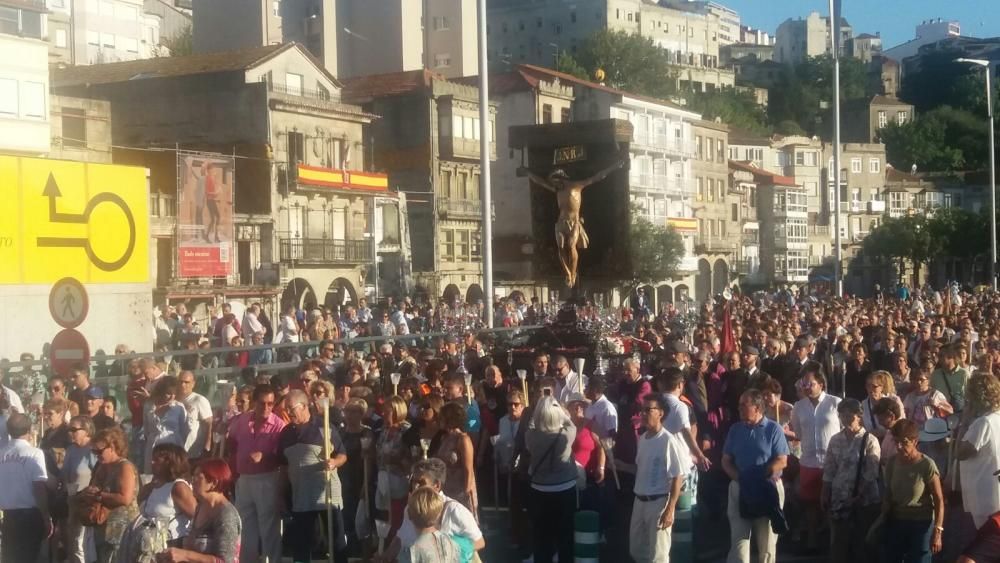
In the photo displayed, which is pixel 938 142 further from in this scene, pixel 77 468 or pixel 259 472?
pixel 77 468

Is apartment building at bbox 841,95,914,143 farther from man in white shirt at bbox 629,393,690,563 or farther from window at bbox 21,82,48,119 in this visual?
man in white shirt at bbox 629,393,690,563

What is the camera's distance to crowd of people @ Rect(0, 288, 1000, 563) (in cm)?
902

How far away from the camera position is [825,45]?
156125 millimetres

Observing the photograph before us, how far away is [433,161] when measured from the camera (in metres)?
58.1

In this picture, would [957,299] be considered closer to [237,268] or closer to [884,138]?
[237,268]

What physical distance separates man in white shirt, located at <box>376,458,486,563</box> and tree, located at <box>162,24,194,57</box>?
71.8 metres

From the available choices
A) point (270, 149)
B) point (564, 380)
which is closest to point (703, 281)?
point (270, 149)

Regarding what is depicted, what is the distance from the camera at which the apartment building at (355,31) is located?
7112 cm

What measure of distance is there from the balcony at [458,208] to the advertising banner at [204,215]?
13198 millimetres

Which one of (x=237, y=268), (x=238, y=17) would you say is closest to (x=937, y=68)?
(x=238, y=17)

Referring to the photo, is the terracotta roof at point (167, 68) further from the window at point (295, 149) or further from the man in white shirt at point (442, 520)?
the man in white shirt at point (442, 520)

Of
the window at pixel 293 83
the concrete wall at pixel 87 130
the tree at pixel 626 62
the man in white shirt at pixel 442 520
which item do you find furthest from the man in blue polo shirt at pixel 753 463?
the tree at pixel 626 62

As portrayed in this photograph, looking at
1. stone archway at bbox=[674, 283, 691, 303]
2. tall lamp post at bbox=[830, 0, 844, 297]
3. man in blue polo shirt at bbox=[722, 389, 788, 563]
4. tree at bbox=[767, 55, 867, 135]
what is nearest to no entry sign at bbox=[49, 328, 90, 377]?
man in blue polo shirt at bbox=[722, 389, 788, 563]

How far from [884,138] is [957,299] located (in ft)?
251
